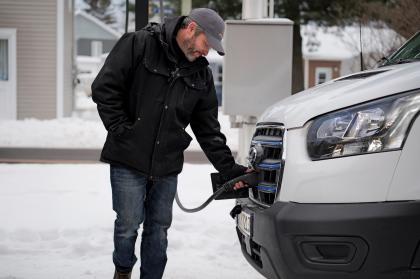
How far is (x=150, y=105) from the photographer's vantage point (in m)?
3.93

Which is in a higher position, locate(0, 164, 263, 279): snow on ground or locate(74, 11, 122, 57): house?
locate(74, 11, 122, 57): house

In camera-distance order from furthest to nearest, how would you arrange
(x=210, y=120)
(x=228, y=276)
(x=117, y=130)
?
1. (x=228, y=276)
2. (x=210, y=120)
3. (x=117, y=130)

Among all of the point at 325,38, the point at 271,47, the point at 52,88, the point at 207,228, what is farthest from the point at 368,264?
the point at 325,38

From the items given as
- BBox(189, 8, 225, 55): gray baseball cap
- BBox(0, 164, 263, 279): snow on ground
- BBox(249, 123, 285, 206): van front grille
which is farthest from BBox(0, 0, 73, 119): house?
BBox(249, 123, 285, 206): van front grille

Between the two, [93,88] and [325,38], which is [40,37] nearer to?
[93,88]

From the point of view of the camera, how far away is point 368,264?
9.93 ft

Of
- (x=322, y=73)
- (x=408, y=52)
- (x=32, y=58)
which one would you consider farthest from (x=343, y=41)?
(x=408, y=52)

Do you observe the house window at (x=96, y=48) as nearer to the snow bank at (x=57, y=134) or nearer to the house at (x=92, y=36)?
the house at (x=92, y=36)

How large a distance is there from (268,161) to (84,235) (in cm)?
290

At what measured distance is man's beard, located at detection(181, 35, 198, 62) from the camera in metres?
3.90

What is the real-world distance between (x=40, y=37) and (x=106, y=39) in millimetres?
25044

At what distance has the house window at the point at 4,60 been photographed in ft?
66.1

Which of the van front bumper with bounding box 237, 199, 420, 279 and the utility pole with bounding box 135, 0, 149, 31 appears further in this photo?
the utility pole with bounding box 135, 0, 149, 31

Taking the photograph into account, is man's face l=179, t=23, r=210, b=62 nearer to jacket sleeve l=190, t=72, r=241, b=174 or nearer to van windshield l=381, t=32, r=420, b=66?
jacket sleeve l=190, t=72, r=241, b=174
